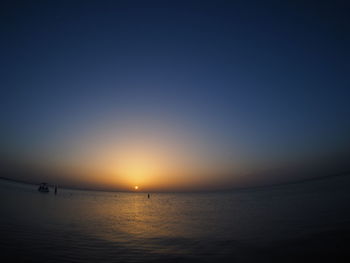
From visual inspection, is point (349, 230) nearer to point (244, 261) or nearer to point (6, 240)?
A: point (244, 261)

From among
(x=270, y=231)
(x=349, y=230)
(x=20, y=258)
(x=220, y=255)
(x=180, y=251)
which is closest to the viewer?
(x=20, y=258)

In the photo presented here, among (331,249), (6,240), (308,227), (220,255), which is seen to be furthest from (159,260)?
(308,227)

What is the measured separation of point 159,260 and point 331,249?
9.22 m

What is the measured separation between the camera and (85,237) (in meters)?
14.4

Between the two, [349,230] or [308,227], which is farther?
[308,227]

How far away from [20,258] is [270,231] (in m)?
16.8

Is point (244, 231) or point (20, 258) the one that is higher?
point (20, 258)

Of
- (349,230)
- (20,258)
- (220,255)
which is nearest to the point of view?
(20,258)

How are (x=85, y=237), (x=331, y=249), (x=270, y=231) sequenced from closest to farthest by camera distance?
(x=331, y=249)
(x=85, y=237)
(x=270, y=231)

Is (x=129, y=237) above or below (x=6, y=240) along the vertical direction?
below

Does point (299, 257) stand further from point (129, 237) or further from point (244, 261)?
point (129, 237)

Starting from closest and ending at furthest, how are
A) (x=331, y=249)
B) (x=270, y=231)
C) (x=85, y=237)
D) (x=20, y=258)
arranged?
(x=20, y=258) → (x=331, y=249) → (x=85, y=237) → (x=270, y=231)

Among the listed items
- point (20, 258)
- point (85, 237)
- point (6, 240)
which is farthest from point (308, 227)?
point (6, 240)

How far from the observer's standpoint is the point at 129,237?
15.2 meters
